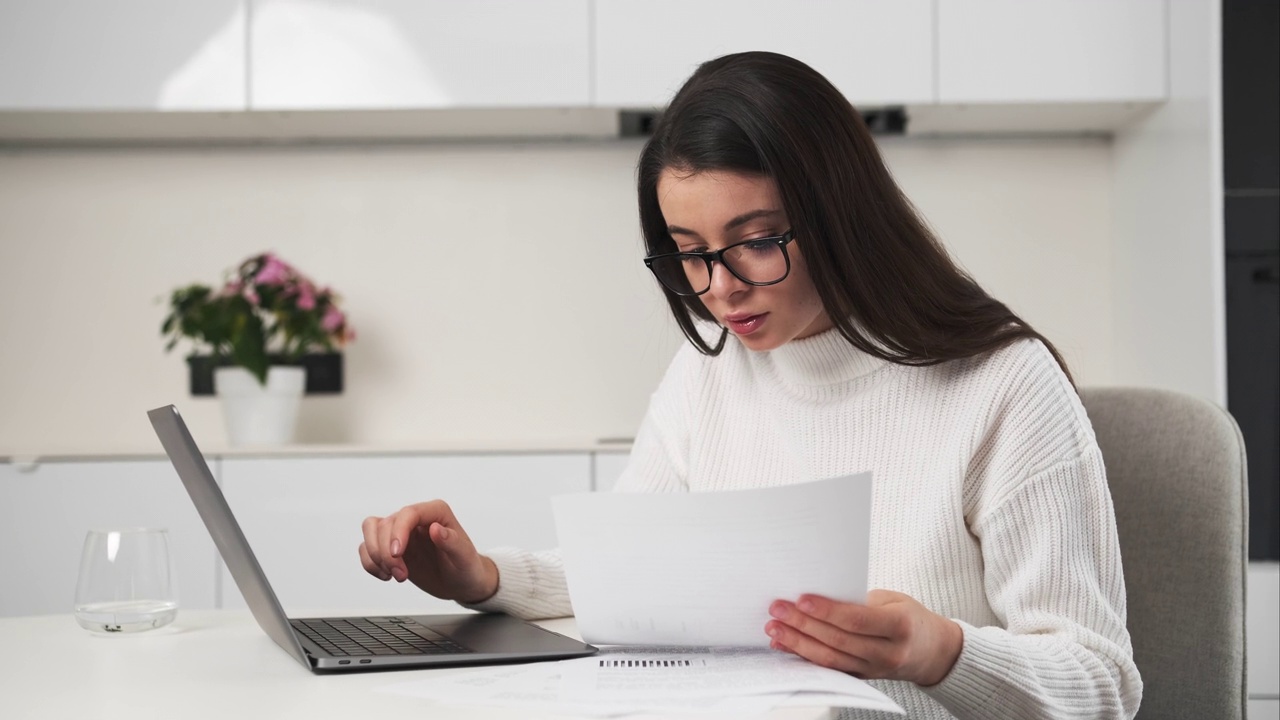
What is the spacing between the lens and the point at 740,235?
1.12 metres

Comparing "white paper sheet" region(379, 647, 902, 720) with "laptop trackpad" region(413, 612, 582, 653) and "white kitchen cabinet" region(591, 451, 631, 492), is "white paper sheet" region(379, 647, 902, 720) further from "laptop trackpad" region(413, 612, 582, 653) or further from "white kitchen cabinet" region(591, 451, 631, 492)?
"white kitchen cabinet" region(591, 451, 631, 492)

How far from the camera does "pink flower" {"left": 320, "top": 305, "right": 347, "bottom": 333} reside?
8.81 feet

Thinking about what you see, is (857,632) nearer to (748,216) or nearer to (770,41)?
(748,216)

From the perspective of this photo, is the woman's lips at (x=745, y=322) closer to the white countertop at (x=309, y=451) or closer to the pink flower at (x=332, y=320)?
the white countertop at (x=309, y=451)

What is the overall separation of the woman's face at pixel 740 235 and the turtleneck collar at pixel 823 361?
0.06m

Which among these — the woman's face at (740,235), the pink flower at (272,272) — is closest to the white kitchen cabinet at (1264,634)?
the woman's face at (740,235)

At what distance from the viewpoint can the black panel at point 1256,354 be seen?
240 centimetres

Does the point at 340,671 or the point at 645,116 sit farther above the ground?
the point at 645,116

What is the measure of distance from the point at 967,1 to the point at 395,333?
1571mm

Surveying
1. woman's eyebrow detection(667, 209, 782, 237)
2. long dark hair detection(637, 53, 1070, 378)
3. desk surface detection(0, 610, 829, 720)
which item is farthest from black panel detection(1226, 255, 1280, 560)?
desk surface detection(0, 610, 829, 720)

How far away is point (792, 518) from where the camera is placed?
76 centimetres

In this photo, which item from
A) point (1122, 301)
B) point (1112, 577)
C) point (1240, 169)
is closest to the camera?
point (1112, 577)

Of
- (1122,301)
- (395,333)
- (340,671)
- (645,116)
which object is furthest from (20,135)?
(1122,301)

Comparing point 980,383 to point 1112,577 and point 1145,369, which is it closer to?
point 1112,577
